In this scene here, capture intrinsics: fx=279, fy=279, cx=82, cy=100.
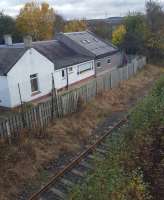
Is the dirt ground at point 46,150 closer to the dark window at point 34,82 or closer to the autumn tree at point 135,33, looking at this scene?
the dark window at point 34,82

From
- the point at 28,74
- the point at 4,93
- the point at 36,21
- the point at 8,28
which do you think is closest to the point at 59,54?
the point at 28,74

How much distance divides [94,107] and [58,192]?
32.0 ft

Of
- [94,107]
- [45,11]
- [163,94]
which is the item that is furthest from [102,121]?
[45,11]

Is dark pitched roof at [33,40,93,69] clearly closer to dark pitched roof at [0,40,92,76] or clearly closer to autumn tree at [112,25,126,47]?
dark pitched roof at [0,40,92,76]

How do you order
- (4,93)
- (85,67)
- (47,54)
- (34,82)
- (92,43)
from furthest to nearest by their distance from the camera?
(92,43)
(85,67)
(47,54)
(34,82)
(4,93)

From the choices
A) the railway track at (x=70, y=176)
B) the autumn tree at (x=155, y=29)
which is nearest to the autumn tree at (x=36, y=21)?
the autumn tree at (x=155, y=29)

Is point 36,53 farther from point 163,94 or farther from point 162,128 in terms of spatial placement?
point 162,128

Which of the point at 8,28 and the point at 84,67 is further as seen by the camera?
the point at 8,28

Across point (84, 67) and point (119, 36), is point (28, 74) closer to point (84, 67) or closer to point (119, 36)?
point (84, 67)

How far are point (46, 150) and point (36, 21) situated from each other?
4116 centimetres

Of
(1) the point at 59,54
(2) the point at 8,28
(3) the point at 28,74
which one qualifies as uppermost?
(2) the point at 8,28

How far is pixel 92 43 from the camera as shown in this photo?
32.7 meters

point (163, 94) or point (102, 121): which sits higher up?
point (163, 94)

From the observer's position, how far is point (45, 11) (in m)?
53.1
